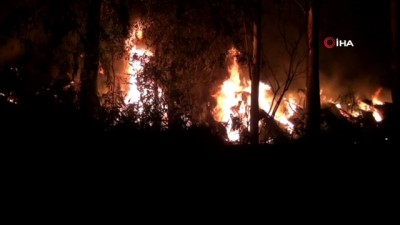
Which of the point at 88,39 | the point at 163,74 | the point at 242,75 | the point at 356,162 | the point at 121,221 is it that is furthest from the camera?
the point at 242,75

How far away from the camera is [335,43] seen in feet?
75.5

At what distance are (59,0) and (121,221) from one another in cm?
635

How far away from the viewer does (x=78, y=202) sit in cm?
593

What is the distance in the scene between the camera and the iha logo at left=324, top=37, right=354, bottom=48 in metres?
22.8

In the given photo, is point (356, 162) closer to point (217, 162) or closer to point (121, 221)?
point (217, 162)

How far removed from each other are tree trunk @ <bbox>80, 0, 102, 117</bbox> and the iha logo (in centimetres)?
1500

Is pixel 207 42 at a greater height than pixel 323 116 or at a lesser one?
greater

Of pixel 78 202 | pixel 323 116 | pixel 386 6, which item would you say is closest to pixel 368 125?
pixel 323 116

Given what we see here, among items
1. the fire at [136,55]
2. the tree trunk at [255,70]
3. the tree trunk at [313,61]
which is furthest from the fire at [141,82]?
the tree trunk at [313,61]

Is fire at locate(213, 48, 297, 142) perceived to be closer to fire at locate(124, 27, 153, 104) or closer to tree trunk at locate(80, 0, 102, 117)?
fire at locate(124, 27, 153, 104)

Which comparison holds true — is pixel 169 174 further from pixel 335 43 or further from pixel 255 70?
pixel 335 43

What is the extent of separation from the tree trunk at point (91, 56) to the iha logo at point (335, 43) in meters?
15.0

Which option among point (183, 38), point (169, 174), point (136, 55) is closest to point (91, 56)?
point (136, 55)

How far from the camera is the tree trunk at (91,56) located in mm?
10828
